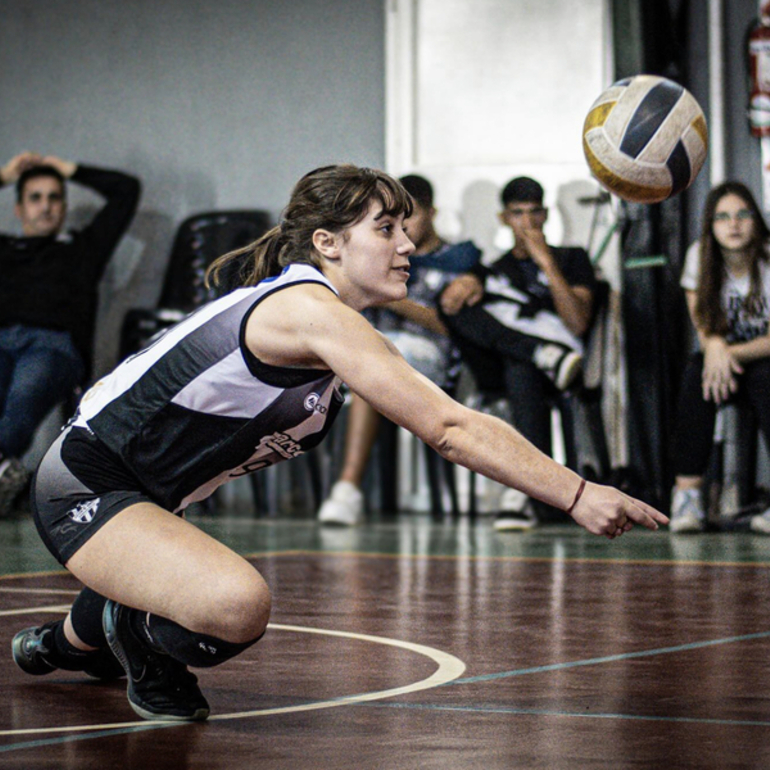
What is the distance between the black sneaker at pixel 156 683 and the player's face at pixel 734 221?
13.9 feet

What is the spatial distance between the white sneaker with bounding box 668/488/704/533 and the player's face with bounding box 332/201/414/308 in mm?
3719

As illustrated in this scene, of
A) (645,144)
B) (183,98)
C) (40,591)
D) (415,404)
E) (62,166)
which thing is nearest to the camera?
(415,404)

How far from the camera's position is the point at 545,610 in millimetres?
3486

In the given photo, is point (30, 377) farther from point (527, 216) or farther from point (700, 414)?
point (700, 414)

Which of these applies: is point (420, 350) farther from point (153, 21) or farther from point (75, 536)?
point (75, 536)

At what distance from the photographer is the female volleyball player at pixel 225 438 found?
7.00 feet

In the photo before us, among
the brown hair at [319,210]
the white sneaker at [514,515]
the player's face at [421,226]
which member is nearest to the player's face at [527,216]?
the player's face at [421,226]

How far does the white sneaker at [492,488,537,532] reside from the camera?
607 cm

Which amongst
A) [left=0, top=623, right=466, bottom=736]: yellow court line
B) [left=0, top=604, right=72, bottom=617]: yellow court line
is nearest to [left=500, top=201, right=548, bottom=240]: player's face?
[left=0, top=604, right=72, bottom=617]: yellow court line

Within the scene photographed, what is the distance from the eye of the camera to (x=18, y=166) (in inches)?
281

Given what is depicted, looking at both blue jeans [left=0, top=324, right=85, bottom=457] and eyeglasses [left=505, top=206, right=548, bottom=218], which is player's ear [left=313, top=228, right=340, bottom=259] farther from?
blue jeans [left=0, top=324, right=85, bottom=457]

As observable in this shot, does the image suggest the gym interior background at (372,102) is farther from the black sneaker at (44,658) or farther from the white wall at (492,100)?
the black sneaker at (44,658)

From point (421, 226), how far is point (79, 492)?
14.5 feet

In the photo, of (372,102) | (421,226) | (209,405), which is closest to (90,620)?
(209,405)
